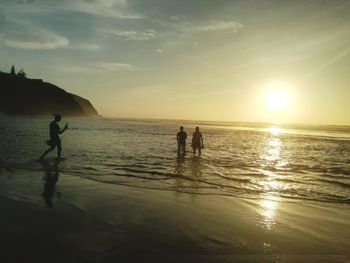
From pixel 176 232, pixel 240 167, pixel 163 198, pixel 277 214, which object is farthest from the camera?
pixel 240 167

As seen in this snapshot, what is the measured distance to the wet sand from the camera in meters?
5.14

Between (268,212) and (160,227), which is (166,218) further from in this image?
(268,212)

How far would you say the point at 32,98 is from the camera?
14188cm

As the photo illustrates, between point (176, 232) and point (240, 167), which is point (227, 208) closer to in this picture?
point (176, 232)

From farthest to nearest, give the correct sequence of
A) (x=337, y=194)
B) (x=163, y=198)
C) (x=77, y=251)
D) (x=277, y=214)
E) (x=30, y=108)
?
(x=30, y=108)
(x=337, y=194)
(x=163, y=198)
(x=277, y=214)
(x=77, y=251)

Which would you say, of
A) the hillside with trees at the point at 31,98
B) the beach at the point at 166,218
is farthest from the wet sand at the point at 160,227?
the hillside with trees at the point at 31,98

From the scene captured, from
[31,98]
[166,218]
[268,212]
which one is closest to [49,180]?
[166,218]

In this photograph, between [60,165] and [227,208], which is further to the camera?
[60,165]

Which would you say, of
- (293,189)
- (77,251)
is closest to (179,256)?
(77,251)

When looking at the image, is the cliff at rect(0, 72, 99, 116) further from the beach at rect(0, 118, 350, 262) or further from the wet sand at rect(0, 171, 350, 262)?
the wet sand at rect(0, 171, 350, 262)

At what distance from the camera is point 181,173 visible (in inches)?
567

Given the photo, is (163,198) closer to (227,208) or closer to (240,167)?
(227,208)

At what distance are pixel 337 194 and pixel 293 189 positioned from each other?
1420 millimetres

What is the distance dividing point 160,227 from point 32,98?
149 meters
